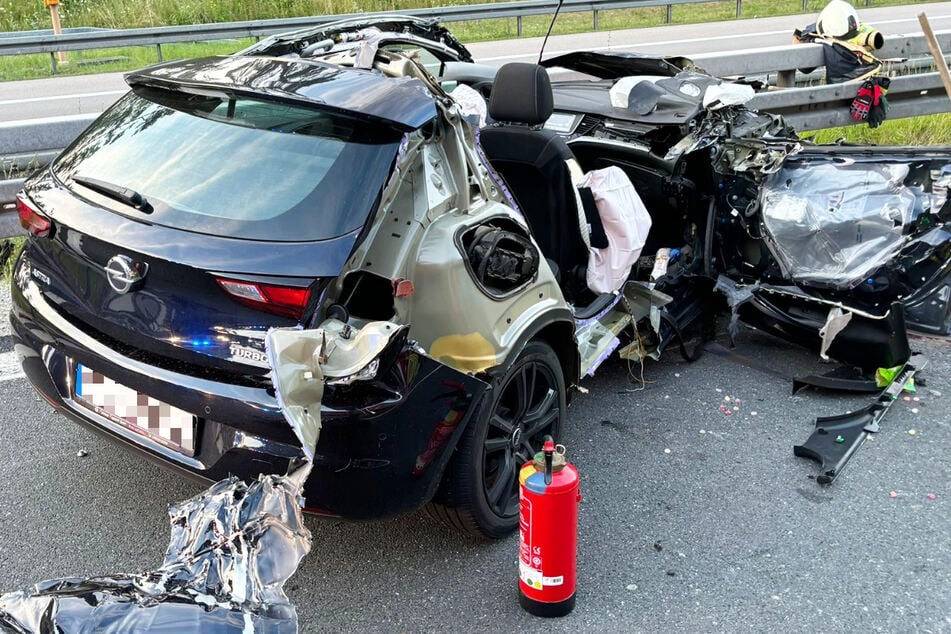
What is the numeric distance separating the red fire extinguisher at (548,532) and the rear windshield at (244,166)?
946mm

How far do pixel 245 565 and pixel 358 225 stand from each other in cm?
100

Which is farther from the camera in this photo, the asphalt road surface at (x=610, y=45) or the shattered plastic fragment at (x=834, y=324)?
the asphalt road surface at (x=610, y=45)

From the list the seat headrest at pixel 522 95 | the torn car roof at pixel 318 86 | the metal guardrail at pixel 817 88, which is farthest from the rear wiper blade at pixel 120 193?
the metal guardrail at pixel 817 88

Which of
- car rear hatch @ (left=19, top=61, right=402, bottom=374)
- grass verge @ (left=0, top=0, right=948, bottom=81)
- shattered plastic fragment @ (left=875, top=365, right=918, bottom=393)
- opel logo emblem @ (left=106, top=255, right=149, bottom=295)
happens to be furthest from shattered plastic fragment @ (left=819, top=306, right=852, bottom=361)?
grass verge @ (left=0, top=0, right=948, bottom=81)

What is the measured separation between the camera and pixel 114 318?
274 centimetres

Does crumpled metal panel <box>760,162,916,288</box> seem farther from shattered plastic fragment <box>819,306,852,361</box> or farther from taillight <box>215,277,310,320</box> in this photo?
taillight <box>215,277,310,320</box>

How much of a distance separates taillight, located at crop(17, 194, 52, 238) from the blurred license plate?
0.48 meters

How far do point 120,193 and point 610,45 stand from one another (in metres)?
12.5

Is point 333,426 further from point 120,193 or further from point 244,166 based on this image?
point 120,193

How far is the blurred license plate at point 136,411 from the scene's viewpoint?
2.67 m

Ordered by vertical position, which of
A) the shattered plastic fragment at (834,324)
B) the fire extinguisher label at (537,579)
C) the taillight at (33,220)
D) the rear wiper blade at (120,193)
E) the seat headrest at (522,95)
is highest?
the seat headrest at (522,95)

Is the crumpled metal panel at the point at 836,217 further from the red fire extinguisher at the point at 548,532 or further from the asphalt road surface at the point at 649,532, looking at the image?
the red fire extinguisher at the point at 548,532

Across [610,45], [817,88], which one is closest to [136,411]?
[817,88]

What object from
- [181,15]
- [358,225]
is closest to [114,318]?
[358,225]
